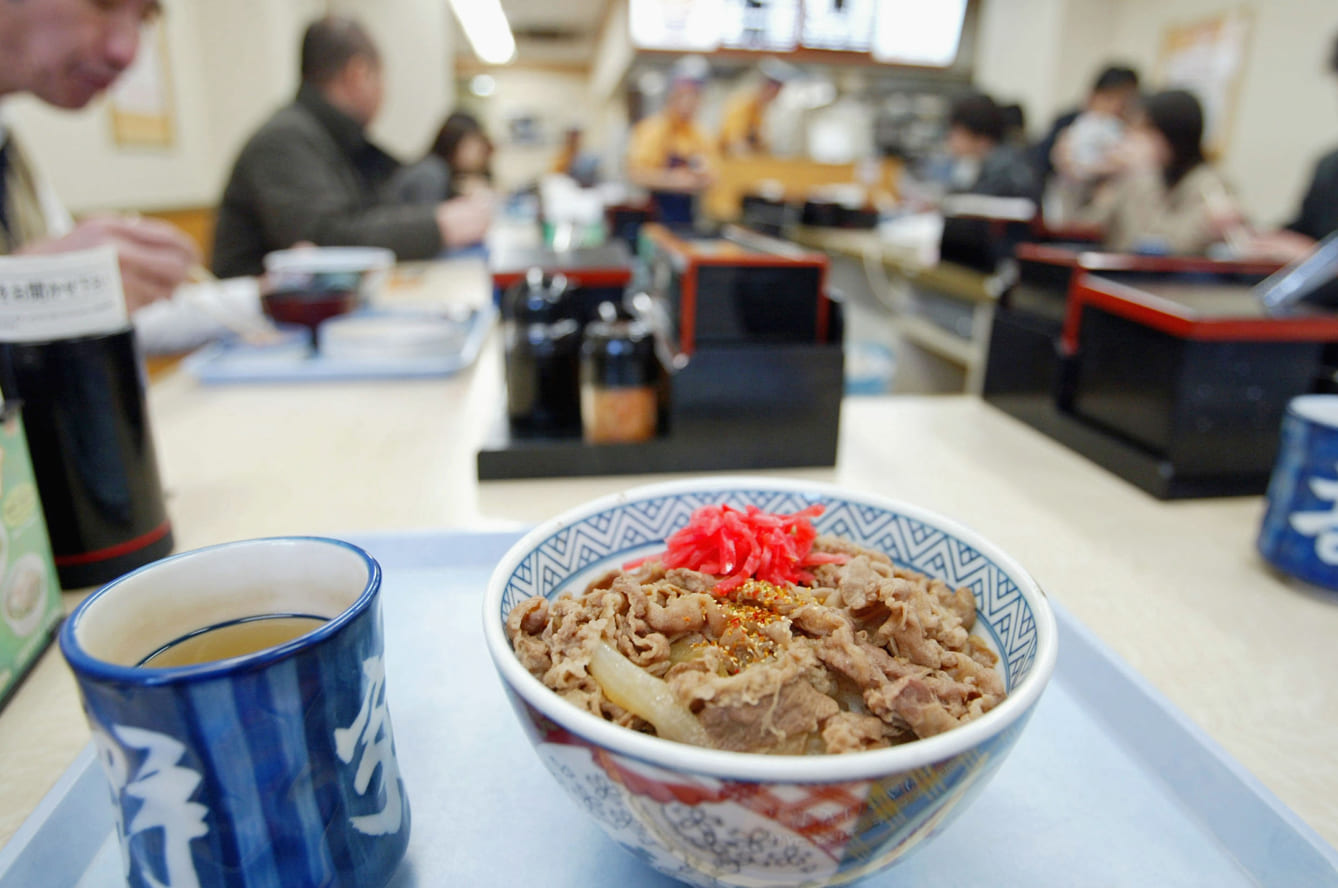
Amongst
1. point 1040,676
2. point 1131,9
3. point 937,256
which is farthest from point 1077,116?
point 1040,676

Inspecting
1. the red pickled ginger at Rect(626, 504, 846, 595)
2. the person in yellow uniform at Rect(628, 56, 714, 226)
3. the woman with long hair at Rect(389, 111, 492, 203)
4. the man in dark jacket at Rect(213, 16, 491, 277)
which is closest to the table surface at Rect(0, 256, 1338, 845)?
the red pickled ginger at Rect(626, 504, 846, 595)

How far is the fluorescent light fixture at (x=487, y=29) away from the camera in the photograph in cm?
806

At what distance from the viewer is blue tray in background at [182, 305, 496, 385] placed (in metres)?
1.46

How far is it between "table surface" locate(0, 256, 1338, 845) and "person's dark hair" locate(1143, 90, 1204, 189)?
234 cm

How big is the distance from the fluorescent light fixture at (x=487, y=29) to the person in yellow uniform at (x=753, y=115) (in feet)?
10.5

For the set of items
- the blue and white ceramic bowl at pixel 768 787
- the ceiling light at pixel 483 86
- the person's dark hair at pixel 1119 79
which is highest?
the ceiling light at pixel 483 86

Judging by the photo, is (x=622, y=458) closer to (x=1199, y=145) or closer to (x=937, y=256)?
(x=937, y=256)

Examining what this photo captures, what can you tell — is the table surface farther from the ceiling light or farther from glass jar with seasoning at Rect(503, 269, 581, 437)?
the ceiling light

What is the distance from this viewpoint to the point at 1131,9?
6.00m

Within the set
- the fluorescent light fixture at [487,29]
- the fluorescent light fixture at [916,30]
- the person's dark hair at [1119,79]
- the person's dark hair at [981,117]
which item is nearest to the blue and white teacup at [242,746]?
the person's dark hair at [1119,79]

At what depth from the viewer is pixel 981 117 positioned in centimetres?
454

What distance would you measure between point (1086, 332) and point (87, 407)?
124cm

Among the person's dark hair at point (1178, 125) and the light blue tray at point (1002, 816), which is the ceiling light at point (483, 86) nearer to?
the person's dark hair at point (1178, 125)

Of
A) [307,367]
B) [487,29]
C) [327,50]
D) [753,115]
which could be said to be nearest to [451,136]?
[327,50]
